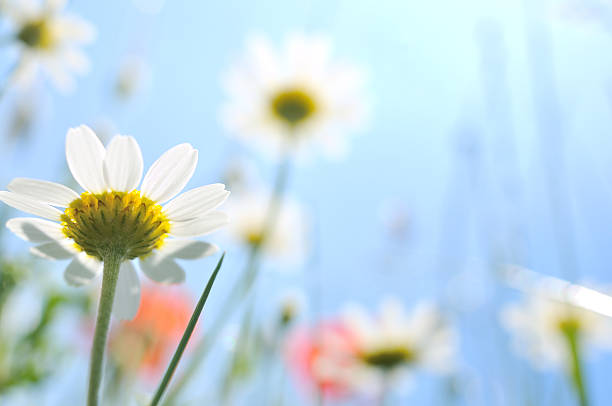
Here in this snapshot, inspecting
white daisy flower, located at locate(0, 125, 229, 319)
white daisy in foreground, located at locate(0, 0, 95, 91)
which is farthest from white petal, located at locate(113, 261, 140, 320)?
white daisy in foreground, located at locate(0, 0, 95, 91)

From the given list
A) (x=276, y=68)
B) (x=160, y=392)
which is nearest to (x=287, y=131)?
(x=276, y=68)

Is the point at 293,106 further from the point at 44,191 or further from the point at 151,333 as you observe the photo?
the point at 44,191

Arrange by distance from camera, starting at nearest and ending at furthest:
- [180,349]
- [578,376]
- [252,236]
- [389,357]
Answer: [180,349]
[578,376]
[389,357]
[252,236]

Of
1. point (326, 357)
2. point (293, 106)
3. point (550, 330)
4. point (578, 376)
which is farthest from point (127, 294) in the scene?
point (550, 330)

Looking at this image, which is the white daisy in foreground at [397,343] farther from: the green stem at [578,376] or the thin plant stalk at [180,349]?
the thin plant stalk at [180,349]

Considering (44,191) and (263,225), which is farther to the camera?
(263,225)

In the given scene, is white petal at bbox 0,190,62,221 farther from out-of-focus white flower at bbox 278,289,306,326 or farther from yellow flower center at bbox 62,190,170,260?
out-of-focus white flower at bbox 278,289,306,326

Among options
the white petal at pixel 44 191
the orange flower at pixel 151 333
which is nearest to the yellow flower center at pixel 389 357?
the orange flower at pixel 151 333
